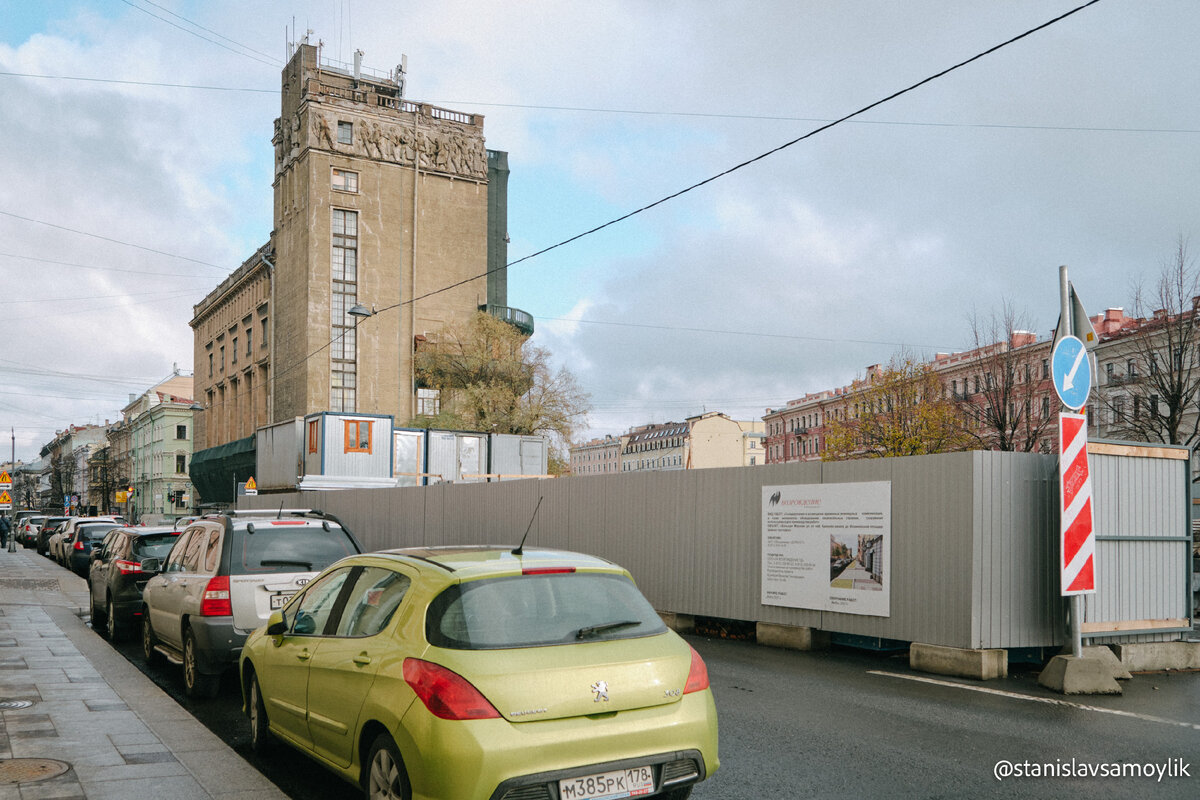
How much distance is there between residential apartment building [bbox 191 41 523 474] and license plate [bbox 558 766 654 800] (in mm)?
49767

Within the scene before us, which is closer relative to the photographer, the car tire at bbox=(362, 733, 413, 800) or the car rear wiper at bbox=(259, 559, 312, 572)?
the car tire at bbox=(362, 733, 413, 800)

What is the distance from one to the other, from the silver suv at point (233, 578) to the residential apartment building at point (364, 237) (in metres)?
44.0

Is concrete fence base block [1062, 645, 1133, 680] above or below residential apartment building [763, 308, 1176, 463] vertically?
below

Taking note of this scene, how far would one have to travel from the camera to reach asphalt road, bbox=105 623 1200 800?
585 centimetres

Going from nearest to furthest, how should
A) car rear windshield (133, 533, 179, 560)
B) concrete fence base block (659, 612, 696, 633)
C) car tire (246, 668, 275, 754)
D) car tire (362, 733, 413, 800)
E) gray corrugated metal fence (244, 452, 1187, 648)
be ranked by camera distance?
car tire (362, 733, 413, 800) < car tire (246, 668, 275, 754) < gray corrugated metal fence (244, 452, 1187, 648) < concrete fence base block (659, 612, 696, 633) < car rear windshield (133, 533, 179, 560)

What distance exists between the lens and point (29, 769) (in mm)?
5918

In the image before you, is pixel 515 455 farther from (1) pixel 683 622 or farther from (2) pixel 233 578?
(2) pixel 233 578

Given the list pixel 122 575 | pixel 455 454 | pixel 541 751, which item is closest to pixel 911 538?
pixel 541 751

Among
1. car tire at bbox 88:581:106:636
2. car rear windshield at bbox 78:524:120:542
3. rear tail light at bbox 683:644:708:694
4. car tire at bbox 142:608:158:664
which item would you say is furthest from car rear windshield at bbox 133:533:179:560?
car rear windshield at bbox 78:524:120:542

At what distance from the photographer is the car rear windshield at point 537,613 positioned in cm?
466

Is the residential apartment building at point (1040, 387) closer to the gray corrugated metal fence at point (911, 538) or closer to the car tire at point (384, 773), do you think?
the gray corrugated metal fence at point (911, 538)

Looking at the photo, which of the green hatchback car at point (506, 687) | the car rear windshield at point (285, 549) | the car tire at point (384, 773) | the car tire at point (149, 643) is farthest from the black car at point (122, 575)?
the car tire at point (384, 773)

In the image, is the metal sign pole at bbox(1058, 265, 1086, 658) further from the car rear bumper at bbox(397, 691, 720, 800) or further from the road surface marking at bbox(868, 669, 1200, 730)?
the car rear bumper at bbox(397, 691, 720, 800)

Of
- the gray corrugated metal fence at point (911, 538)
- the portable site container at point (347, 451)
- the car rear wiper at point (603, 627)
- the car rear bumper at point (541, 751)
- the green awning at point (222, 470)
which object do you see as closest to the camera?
the car rear bumper at point (541, 751)
